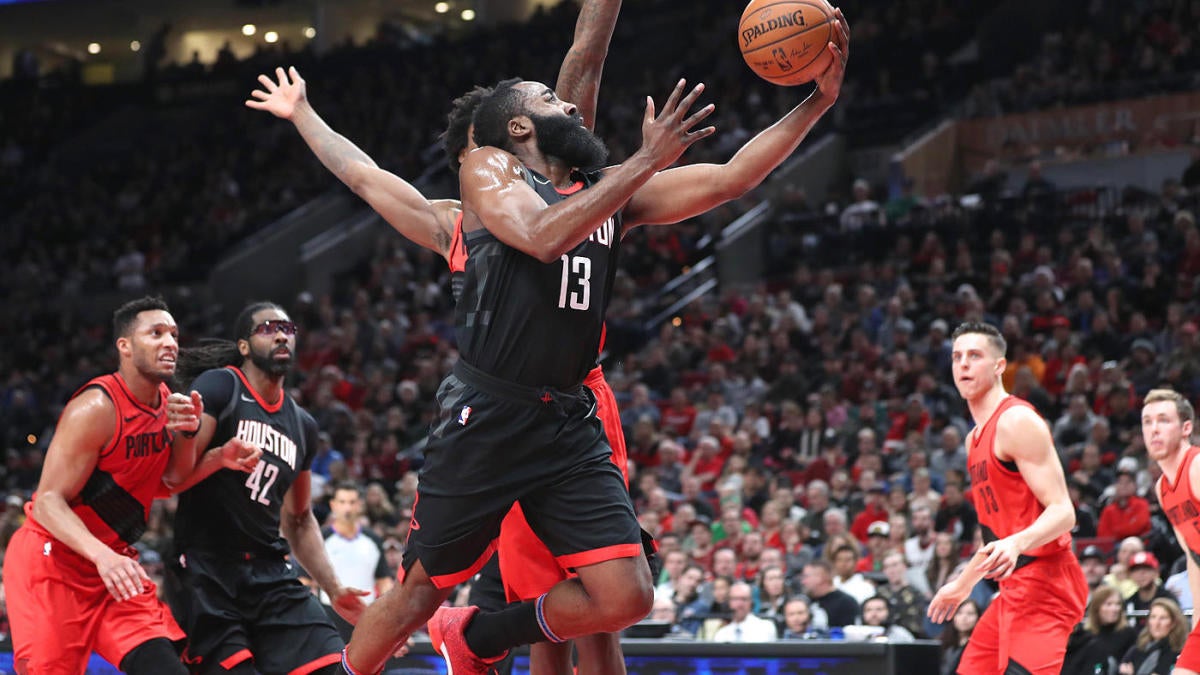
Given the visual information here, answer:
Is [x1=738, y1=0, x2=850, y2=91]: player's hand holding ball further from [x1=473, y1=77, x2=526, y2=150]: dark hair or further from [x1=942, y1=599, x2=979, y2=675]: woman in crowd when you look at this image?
[x1=942, y1=599, x2=979, y2=675]: woman in crowd

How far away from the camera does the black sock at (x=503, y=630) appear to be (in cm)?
456

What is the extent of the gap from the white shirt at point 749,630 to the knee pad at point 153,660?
4.78 meters

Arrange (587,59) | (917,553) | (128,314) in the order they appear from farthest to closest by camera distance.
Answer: (917,553)
(128,314)
(587,59)

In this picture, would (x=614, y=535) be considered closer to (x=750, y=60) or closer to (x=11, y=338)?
(x=750, y=60)

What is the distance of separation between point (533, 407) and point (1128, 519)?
7514mm

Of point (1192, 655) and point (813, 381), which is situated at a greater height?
point (813, 381)

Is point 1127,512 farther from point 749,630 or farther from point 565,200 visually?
point 565,200

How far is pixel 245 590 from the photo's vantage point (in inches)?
234

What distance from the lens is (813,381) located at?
1518cm

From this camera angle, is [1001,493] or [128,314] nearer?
[128,314]

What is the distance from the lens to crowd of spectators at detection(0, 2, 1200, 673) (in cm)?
1031

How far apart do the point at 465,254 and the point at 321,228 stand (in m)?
20.1

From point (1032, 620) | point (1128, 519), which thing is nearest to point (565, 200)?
point (1032, 620)

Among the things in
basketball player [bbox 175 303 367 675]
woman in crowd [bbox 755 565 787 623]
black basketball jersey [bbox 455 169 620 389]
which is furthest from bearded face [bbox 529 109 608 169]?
woman in crowd [bbox 755 565 787 623]
